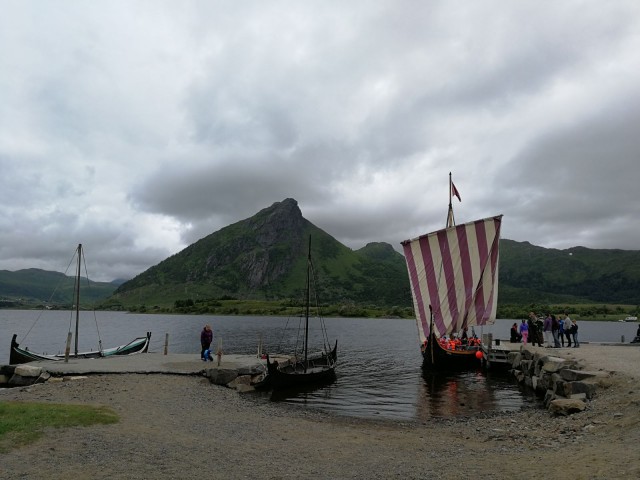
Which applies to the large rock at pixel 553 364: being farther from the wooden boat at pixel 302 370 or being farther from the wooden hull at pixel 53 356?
the wooden hull at pixel 53 356

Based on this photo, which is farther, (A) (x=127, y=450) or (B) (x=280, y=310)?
(B) (x=280, y=310)

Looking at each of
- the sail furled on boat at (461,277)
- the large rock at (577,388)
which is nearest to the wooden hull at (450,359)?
the sail furled on boat at (461,277)

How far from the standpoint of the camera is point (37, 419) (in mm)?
13648

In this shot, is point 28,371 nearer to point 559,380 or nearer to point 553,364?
point 559,380

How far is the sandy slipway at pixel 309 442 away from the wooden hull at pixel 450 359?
16.5 metres

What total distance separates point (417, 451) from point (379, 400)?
1173cm

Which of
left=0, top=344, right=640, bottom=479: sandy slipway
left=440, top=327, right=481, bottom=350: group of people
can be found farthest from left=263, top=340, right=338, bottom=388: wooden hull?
left=440, top=327, right=481, bottom=350: group of people

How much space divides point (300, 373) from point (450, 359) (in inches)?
604

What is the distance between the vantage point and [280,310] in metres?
174

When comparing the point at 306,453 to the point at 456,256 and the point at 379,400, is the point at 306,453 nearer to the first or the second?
the point at 379,400

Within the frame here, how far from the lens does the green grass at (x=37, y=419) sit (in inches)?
465

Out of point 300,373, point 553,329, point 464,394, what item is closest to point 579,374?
point 464,394

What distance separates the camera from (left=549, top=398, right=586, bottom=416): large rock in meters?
16.5

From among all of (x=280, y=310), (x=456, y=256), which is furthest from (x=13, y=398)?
(x=280, y=310)
